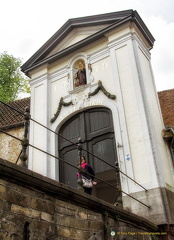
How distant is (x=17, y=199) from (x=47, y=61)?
923 centimetres

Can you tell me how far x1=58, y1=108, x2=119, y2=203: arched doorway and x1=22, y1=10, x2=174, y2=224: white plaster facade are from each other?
0.28 meters

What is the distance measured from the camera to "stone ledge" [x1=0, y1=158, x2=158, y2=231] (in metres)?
4.58

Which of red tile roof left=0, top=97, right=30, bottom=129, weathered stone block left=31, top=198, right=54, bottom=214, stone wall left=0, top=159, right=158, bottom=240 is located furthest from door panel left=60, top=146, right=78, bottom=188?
weathered stone block left=31, top=198, right=54, bottom=214

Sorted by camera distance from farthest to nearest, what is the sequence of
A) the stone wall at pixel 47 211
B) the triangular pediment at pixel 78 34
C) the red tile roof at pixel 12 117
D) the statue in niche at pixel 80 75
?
1. the red tile roof at pixel 12 117
2. the statue in niche at pixel 80 75
3. the triangular pediment at pixel 78 34
4. the stone wall at pixel 47 211

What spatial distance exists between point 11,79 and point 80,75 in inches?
423

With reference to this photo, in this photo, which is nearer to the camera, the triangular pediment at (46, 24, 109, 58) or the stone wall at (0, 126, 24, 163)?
the triangular pediment at (46, 24, 109, 58)

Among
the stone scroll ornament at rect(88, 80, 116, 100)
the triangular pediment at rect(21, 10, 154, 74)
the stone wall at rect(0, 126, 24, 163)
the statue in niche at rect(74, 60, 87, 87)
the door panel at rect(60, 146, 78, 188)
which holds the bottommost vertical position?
the door panel at rect(60, 146, 78, 188)

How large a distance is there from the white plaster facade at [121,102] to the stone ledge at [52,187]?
1.98 meters

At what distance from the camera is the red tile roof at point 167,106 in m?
11.4

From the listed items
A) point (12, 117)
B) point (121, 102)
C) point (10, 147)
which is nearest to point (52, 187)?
point (121, 102)

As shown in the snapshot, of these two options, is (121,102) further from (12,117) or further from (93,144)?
(12,117)

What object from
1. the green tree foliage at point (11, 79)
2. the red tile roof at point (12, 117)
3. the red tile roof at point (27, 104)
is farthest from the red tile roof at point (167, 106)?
the green tree foliage at point (11, 79)

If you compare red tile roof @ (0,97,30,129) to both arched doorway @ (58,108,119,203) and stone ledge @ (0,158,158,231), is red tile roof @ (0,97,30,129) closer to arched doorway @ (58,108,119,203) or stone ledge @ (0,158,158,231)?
arched doorway @ (58,108,119,203)

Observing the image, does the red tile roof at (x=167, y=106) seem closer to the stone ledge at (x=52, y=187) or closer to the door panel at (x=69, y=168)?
the door panel at (x=69, y=168)
